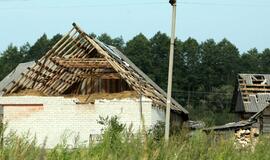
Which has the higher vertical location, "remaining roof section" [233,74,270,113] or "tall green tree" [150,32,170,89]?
"tall green tree" [150,32,170,89]

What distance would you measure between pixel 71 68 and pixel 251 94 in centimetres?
2197

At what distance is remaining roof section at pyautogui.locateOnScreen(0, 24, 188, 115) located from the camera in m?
26.3

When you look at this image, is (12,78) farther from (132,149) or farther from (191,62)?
(191,62)

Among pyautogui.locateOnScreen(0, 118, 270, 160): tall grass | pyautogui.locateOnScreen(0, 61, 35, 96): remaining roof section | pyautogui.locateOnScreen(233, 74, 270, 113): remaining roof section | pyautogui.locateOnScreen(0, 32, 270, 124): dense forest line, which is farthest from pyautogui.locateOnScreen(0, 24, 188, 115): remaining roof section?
pyautogui.locateOnScreen(0, 32, 270, 124): dense forest line

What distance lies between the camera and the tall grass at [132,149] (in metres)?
7.16

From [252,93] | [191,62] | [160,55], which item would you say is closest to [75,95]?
[252,93]

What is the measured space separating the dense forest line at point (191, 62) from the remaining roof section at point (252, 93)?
1577 inches

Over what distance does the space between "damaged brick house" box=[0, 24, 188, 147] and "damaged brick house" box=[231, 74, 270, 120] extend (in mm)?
18818

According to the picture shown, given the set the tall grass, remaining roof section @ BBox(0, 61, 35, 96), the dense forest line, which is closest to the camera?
the tall grass

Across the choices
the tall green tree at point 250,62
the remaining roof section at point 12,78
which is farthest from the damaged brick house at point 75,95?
the tall green tree at point 250,62

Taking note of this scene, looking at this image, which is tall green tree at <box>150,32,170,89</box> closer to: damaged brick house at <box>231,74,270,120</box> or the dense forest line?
the dense forest line

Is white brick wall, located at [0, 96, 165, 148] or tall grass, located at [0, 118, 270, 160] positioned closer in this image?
tall grass, located at [0, 118, 270, 160]

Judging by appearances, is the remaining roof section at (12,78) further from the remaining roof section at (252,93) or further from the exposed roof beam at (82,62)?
the remaining roof section at (252,93)

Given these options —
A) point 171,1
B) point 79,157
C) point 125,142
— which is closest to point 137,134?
point 125,142
